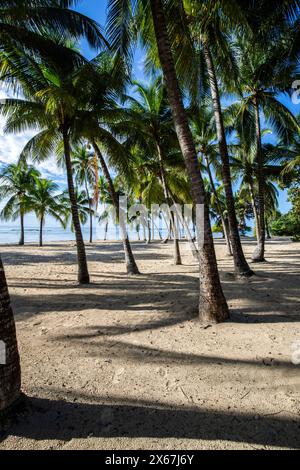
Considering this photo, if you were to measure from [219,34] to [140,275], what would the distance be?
27.7 feet

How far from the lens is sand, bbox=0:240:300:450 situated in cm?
240

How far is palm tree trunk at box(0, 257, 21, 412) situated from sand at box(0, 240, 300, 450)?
0.77ft

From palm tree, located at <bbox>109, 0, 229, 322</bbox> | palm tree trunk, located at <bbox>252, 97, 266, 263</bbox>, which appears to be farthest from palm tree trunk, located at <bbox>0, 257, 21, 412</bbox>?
palm tree trunk, located at <bbox>252, 97, 266, 263</bbox>

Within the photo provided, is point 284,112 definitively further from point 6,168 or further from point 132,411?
point 6,168

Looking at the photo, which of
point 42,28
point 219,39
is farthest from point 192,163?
point 42,28

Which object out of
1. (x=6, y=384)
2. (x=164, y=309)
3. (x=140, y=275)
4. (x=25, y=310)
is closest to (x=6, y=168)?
(x=140, y=275)

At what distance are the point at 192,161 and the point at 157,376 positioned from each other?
358 cm

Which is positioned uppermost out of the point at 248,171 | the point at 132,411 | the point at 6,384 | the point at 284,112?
the point at 284,112

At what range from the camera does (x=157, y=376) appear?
3.35m

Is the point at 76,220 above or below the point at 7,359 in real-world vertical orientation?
above

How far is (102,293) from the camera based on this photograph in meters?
7.59

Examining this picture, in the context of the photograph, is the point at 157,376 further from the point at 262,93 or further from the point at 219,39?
the point at 262,93

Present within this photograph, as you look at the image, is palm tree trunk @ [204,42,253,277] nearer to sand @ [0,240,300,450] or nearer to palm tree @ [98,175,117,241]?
sand @ [0,240,300,450]

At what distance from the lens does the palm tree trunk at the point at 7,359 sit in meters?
2.52
